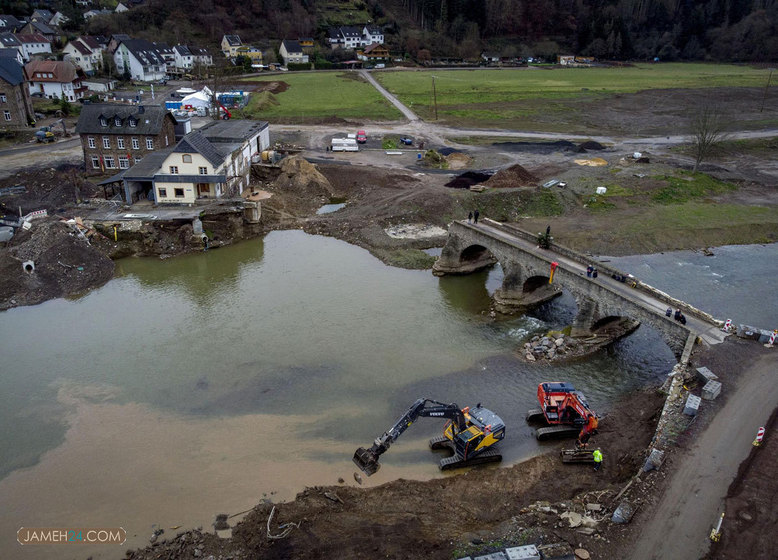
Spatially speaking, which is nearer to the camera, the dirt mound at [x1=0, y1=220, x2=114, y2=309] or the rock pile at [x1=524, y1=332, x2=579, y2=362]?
the rock pile at [x1=524, y1=332, x2=579, y2=362]

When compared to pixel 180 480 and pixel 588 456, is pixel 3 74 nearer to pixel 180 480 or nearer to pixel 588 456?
pixel 180 480

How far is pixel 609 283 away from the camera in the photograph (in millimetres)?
35719


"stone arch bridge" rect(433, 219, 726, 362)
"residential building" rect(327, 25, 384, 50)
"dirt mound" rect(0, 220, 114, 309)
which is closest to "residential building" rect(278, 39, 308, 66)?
"residential building" rect(327, 25, 384, 50)

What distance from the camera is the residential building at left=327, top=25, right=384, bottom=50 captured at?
17388cm

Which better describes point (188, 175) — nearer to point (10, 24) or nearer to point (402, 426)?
point (402, 426)

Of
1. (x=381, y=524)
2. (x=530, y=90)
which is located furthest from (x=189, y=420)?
(x=530, y=90)

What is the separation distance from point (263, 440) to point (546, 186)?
46.4m

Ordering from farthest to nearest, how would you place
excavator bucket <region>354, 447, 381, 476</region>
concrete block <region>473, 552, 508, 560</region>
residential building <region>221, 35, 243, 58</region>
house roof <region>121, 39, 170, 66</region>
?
residential building <region>221, 35, 243, 58</region>
house roof <region>121, 39, 170, 66</region>
excavator bucket <region>354, 447, 381, 476</region>
concrete block <region>473, 552, 508, 560</region>

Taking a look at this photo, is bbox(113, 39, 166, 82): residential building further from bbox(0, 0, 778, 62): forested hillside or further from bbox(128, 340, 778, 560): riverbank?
bbox(128, 340, 778, 560): riverbank

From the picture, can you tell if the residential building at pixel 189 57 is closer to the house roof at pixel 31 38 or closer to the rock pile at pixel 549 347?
the house roof at pixel 31 38

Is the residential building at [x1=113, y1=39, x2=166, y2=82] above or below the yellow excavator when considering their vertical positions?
above

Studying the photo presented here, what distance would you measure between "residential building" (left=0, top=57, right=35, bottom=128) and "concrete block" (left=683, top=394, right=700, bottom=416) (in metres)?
94.2

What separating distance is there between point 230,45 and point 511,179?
125249mm

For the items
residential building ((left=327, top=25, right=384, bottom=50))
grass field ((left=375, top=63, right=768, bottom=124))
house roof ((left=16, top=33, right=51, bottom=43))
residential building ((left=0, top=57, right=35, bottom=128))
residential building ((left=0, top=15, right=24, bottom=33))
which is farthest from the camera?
residential building ((left=327, top=25, right=384, bottom=50))
